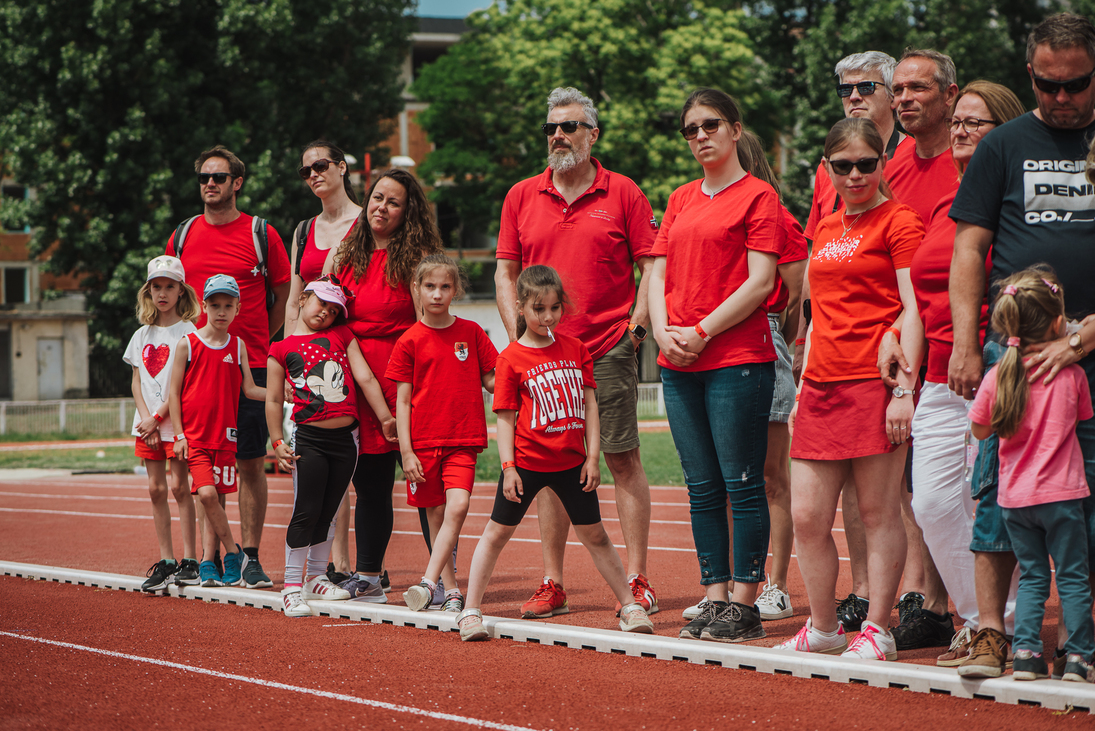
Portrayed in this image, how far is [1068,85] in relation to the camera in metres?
3.80

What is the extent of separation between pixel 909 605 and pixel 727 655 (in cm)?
112

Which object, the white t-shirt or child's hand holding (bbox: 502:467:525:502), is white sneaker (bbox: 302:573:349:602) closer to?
child's hand holding (bbox: 502:467:525:502)

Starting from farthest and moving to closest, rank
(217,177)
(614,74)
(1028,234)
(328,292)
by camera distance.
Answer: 1. (614,74)
2. (217,177)
3. (328,292)
4. (1028,234)

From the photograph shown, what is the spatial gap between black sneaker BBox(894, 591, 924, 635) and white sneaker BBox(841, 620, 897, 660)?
0.60 metres

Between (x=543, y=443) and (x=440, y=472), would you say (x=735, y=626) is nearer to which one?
(x=543, y=443)

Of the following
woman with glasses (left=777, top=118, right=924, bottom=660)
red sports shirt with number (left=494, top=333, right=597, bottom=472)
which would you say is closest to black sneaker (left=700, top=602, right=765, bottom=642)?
woman with glasses (left=777, top=118, right=924, bottom=660)

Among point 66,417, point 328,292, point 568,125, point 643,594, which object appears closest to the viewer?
point 643,594

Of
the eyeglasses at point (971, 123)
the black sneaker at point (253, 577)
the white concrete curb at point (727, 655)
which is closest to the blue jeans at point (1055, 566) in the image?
the white concrete curb at point (727, 655)

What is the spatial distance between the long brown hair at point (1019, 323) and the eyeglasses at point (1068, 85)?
2.04 feet

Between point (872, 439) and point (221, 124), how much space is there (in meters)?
27.1

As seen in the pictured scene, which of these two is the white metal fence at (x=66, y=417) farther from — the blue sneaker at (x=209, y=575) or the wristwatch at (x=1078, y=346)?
the wristwatch at (x=1078, y=346)

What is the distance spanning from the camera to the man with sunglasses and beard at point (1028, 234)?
3799 millimetres

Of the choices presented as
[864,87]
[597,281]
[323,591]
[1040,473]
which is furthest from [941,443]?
[323,591]

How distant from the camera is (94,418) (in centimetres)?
2584
